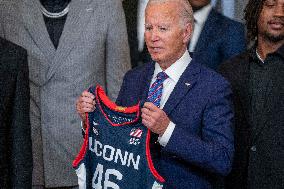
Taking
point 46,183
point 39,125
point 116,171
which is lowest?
point 46,183

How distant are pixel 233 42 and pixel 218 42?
9cm

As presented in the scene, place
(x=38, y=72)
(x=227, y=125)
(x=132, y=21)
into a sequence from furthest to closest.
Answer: (x=132, y=21) < (x=38, y=72) < (x=227, y=125)

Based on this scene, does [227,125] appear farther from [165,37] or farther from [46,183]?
[46,183]

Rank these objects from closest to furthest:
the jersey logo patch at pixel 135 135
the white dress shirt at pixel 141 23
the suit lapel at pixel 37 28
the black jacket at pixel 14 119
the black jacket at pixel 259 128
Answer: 1. the black jacket at pixel 14 119
2. the jersey logo patch at pixel 135 135
3. the black jacket at pixel 259 128
4. the suit lapel at pixel 37 28
5. the white dress shirt at pixel 141 23

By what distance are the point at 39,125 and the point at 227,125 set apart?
4.28 ft

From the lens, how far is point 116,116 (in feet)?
8.03

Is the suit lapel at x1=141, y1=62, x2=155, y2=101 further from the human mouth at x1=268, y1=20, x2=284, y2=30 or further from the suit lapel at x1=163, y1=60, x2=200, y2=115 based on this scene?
the human mouth at x1=268, y1=20, x2=284, y2=30

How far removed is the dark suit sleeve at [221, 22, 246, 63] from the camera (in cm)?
367

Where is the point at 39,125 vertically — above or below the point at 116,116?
below

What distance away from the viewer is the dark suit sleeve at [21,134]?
228 centimetres

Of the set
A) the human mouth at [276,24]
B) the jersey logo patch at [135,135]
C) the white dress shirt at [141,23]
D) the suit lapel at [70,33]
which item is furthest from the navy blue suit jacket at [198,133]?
the white dress shirt at [141,23]

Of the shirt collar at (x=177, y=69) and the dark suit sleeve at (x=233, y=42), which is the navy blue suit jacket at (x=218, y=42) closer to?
the dark suit sleeve at (x=233, y=42)

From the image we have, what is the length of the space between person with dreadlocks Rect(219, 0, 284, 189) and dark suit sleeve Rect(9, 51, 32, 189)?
1.12m

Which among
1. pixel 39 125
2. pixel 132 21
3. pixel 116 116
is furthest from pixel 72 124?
pixel 132 21
